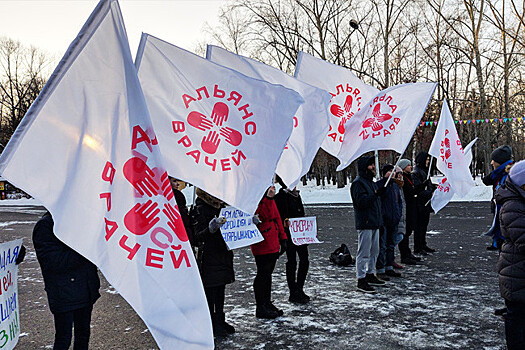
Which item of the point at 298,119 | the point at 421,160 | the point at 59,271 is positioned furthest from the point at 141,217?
the point at 421,160

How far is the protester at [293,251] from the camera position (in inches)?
237

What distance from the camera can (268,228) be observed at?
215 inches

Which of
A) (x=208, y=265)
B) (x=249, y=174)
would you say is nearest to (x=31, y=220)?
(x=208, y=265)

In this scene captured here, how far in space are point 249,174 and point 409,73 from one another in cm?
2871

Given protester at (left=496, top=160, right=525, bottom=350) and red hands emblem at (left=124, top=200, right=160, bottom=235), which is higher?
red hands emblem at (left=124, top=200, right=160, bottom=235)

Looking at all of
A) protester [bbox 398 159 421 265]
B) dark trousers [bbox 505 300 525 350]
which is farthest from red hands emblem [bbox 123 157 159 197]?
protester [bbox 398 159 421 265]

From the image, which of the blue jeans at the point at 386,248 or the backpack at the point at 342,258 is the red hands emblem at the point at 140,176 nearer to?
the blue jeans at the point at 386,248

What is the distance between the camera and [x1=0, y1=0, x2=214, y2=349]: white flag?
230cm

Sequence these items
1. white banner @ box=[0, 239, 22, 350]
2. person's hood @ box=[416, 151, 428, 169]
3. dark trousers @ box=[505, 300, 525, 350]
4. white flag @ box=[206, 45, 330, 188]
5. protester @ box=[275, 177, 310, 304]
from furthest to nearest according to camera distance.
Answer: person's hood @ box=[416, 151, 428, 169] → protester @ box=[275, 177, 310, 304] → white flag @ box=[206, 45, 330, 188] → dark trousers @ box=[505, 300, 525, 350] → white banner @ box=[0, 239, 22, 350]

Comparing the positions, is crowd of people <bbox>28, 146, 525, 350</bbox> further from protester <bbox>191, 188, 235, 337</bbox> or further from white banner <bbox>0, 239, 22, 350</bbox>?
white banner <bbox>0, 239, 22, 350</bbox>

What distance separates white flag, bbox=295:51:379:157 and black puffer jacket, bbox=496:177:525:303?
3117 mm

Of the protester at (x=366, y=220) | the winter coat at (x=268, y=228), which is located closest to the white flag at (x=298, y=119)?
the winter coat at (x=268, y=228)

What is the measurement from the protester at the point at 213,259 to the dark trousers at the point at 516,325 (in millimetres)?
2637

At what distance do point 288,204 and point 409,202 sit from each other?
11.2 feet
